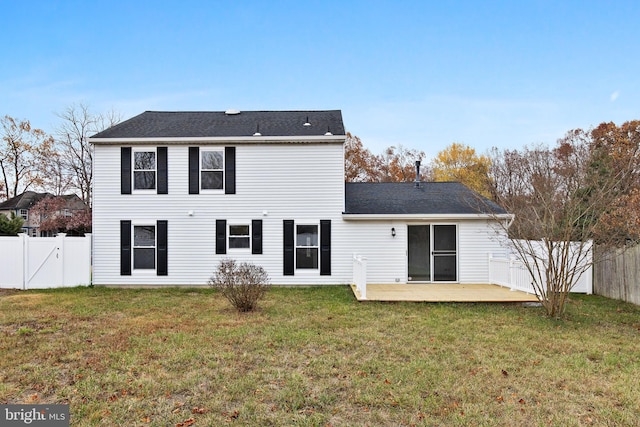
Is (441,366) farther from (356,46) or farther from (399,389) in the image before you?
(356,46)

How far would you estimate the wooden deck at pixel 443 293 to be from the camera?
9750mm

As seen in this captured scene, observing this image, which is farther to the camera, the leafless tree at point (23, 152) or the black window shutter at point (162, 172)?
the leafless tree at point (23, 152)

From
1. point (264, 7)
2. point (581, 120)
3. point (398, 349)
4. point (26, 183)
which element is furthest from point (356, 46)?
point (26, 183)

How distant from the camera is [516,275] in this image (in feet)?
35.4

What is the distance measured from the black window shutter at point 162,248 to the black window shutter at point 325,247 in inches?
193

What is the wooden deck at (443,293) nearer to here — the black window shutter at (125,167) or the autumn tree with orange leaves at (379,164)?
the black window shutter at (125,167)

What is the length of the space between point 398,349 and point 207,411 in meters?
3.01

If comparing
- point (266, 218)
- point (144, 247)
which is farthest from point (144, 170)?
point (266, 218)

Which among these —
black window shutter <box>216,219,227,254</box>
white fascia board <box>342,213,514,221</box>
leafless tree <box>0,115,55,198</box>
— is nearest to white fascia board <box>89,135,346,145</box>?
white fascia board <box>342,213,514,221</box>

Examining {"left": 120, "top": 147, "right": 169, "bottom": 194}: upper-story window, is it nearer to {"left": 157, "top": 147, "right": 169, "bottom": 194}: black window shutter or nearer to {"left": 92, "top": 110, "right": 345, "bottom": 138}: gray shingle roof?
{"left": 157, "top": 147, "right": 169, "bottom": 194}: black window shutter

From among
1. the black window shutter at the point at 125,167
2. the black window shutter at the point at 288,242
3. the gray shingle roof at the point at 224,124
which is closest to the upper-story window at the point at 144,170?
the black window shutter at the point at 125,167

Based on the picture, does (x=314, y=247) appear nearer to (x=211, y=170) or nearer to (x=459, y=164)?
(x=211, y=170)

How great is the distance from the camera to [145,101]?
2230 centimetres

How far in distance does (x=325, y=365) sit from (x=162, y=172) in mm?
9663
